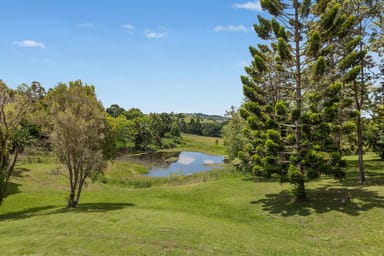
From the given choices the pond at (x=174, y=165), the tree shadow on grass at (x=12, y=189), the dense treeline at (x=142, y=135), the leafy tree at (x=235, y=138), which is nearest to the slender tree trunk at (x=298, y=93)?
the leafy tree at (x=235, y=138)

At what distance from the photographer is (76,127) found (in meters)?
18.5

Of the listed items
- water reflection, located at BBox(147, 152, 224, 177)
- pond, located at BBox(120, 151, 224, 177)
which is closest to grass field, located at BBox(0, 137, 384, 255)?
pond, located at BBox(120, 151, 224, 177)

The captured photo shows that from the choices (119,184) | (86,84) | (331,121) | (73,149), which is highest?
(86,84)

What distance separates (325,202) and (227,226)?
7.31 metres

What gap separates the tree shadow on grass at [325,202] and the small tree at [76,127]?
12238 millimetres

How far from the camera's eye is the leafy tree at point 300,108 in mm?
17438

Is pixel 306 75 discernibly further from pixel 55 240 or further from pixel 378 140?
pixel 378 140

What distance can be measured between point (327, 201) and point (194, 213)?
857 centimetres

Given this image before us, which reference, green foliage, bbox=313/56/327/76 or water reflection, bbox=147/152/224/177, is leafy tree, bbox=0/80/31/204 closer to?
green foliage, bbox=313/56/327/76

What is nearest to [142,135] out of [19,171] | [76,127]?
[19,171]

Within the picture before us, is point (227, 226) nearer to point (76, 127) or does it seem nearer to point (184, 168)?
point (76, 127)

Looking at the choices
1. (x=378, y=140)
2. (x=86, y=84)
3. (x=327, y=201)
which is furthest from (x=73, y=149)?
(x=378, y=140)

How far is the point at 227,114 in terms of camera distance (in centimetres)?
4344

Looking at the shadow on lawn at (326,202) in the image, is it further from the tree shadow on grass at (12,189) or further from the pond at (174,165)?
the pond at (174,165)
